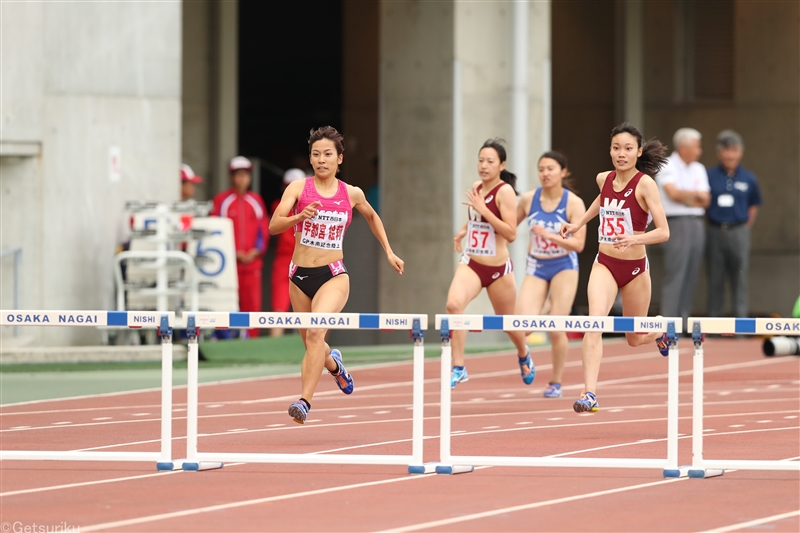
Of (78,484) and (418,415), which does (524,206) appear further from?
(78,484)

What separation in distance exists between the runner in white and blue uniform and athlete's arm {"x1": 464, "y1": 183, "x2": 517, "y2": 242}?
0.93 ft

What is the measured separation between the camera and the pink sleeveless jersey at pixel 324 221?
11.1 metres

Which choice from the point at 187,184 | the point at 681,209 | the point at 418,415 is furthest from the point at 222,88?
the point at 418,415

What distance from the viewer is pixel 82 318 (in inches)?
378

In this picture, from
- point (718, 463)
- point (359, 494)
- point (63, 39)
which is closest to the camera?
point (359, 494)

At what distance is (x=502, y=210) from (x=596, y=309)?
277cm

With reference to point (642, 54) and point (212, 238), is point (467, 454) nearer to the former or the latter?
point (212, 238)

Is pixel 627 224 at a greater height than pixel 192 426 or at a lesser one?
greater

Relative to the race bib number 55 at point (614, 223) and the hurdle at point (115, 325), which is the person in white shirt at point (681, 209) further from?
the hurdle at point (115, 325)

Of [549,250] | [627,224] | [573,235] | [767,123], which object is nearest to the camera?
[627,224]

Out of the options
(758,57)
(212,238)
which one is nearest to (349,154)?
(758,57)

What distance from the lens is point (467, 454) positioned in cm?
1027

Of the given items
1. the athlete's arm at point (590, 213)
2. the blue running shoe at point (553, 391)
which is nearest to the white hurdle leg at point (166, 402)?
the athlete's arm at point (590, 213)

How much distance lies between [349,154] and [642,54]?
19.8 ft
